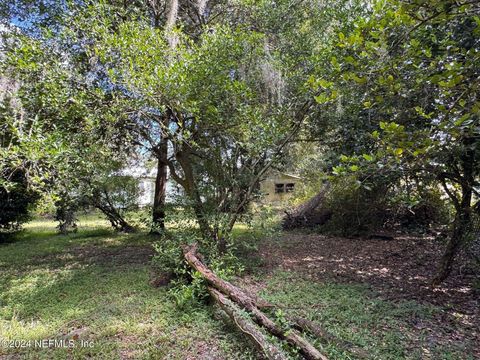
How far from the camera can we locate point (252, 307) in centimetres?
301

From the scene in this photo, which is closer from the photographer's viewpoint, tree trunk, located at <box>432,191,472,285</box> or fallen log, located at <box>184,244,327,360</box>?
fallen log, located at <box>184,244,327,360</box>

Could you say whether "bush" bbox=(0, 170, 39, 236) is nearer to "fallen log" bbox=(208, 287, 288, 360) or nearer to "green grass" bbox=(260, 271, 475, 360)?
"fallen log" bbox=(208, 287, 288, 360)

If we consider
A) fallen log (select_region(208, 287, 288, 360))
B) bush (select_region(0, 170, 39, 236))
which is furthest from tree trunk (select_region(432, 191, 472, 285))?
bush (select_region(0, 170, 39, 236))

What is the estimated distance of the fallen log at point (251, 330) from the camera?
7.66 ft

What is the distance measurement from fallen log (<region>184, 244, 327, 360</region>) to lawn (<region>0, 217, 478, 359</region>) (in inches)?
9.7

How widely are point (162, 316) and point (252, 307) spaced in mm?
1106

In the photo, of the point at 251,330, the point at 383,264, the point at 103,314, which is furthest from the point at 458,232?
the point at 103,314

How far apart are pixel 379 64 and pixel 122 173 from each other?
24.6 ft

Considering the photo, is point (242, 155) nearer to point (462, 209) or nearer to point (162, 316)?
point (162, 316)

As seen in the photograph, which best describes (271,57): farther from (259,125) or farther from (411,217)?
(411,217)

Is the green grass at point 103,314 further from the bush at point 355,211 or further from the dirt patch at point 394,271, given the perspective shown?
the bush at point 355,211

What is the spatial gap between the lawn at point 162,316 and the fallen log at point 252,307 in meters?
0.25

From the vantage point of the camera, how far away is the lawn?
2.71 meters

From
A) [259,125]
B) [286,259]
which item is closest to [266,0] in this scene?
[259,125]
